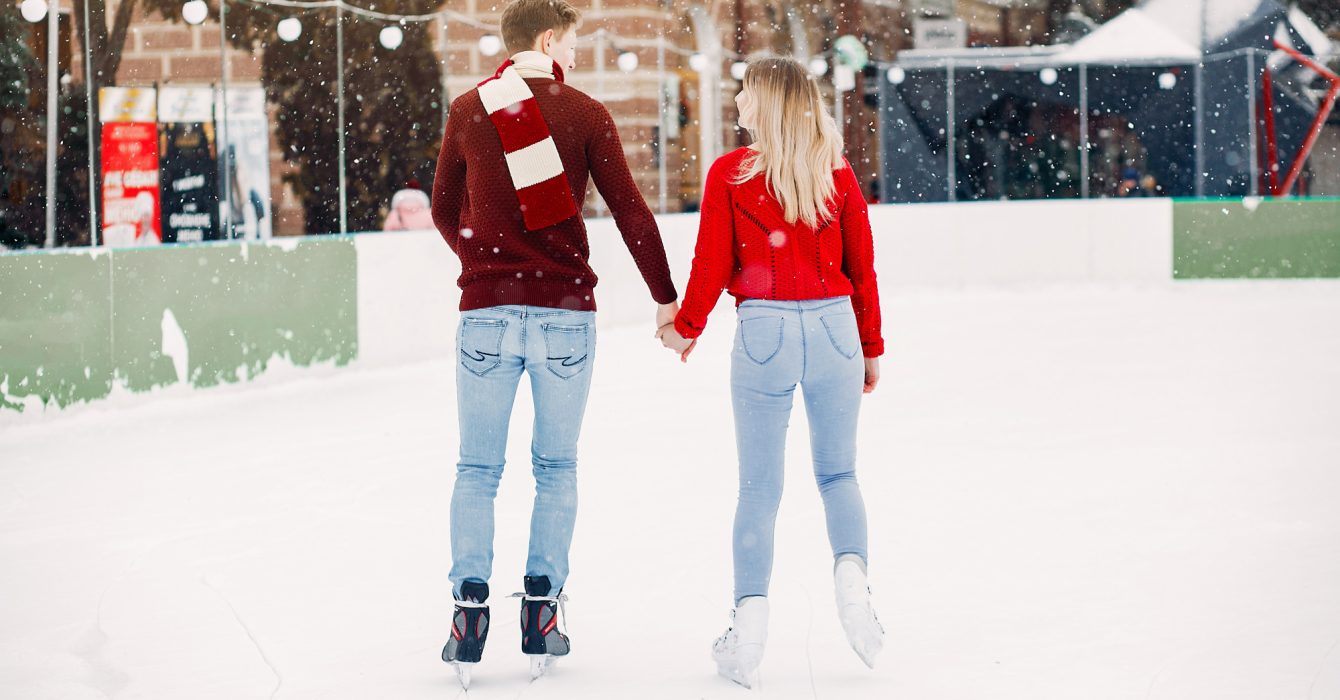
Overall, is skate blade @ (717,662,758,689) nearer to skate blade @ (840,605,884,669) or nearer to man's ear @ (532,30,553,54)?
skate blade @ (840,605,884,669)

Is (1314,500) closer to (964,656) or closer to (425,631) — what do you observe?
(964,656)

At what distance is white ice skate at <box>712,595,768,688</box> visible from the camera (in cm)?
363

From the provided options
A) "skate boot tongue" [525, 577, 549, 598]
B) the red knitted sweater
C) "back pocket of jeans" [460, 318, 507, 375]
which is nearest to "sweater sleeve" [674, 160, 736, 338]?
the red knitted sweater

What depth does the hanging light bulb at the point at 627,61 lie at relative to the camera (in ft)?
46.2

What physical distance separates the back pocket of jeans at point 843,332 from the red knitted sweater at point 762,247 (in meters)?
0.05

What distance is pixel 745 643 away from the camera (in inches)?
143

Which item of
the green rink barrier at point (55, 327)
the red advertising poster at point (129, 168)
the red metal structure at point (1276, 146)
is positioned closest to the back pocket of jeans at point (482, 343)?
the green rink barrier at point (55, 327)

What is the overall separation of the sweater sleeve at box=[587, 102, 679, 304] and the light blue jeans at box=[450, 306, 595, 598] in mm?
166

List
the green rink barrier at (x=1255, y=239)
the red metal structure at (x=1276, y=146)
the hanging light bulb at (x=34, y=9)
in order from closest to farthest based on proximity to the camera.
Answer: the hanging light bulb at (x=34, y=9)
the green rink barrier at (x=1255, y=239)
the red metal structure at (x=1276, y=146)

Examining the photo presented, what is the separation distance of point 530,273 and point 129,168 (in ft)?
19.6

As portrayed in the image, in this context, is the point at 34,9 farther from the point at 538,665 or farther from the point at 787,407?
the point at 787,407

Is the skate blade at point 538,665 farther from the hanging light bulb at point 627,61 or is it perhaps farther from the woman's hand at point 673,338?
the hanging light bulb at point 627,61

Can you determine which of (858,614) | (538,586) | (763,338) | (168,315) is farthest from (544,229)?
(168,315)

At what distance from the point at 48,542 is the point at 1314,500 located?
4.17m
